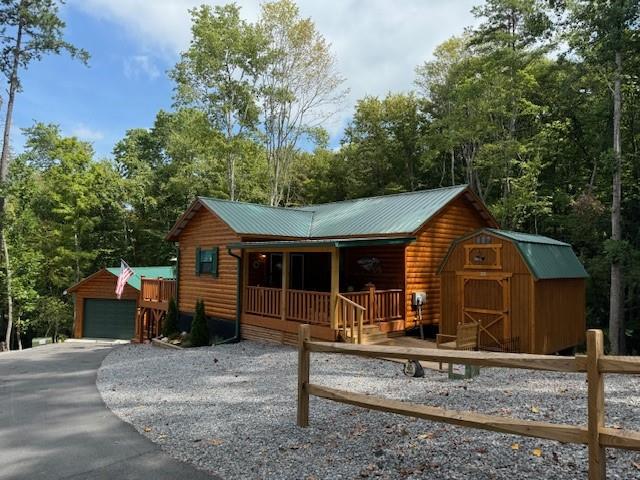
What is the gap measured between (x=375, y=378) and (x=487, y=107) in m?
16.8

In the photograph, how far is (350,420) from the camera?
549cm

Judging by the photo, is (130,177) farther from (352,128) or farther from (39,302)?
(352,128)

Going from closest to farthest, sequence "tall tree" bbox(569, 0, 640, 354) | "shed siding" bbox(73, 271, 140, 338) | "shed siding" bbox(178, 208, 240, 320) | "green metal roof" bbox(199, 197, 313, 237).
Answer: "tall tree" bbox(569, 0, 640, 354), "green metal roof" bbox(199, 197, 313, 237), "shed siding" bbox(178, 208, 240, 320), "shed siding" bbox(73, 271, 140, 338)

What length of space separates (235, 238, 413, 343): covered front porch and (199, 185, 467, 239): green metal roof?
0.68 meters

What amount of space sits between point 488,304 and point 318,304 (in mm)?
4148

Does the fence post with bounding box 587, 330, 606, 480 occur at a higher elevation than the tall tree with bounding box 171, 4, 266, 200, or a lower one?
lower

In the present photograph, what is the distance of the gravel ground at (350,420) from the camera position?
4.07 m

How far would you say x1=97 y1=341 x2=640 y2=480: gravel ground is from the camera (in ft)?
13.4

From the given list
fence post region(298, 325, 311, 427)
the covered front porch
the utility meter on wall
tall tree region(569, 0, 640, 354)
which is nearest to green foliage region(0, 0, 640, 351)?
tall tree region(569, 0, 640, 354)

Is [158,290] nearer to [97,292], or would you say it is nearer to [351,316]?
[97,292]

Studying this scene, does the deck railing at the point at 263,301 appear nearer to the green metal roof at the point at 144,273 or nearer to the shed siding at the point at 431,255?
the shed siding at the point at 431,255

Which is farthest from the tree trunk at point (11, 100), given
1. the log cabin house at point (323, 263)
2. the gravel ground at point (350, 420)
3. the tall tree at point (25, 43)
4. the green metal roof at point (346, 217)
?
the gravel ground at point (350, 420)

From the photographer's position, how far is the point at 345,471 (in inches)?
160

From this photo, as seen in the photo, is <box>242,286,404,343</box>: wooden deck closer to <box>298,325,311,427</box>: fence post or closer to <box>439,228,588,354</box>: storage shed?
<box>439,228,588,354</box>: storage shed
